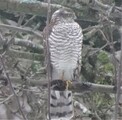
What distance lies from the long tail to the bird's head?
2.05 ft

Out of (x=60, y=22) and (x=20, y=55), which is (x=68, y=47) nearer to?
(x=60, y=22)

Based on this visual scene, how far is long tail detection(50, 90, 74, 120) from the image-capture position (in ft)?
11.0

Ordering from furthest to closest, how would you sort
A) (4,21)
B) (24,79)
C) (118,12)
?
1. (4,21)
2. (118,12)
3. (24,79)

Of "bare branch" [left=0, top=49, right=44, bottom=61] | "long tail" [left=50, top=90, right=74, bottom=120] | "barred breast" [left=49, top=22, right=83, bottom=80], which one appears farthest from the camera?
"bare branch" [left=0, top=49, right=44, bottom=61]

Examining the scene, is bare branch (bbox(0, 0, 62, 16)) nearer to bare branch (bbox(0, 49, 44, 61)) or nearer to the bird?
the bird

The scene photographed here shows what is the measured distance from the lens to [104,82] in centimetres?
461

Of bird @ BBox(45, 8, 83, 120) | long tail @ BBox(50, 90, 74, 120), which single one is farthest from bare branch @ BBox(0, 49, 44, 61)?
long tail @ BBox(50, 90, 74, 120)

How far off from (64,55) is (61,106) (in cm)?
42

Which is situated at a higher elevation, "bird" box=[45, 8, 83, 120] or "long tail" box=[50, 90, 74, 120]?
"bird" box=[45, 8, 83, 120]

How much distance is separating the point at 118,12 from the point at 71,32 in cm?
41

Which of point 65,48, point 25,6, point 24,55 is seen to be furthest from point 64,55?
point 24,55

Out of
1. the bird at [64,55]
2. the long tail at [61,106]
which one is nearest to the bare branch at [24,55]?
the bird at [64,55]

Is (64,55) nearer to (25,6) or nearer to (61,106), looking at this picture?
(61,106)

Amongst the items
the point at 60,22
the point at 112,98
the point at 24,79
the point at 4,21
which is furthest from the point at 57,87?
the point at 4,21
